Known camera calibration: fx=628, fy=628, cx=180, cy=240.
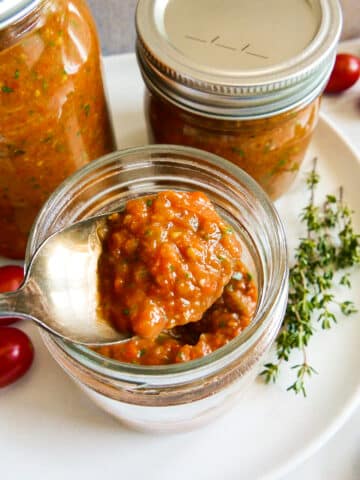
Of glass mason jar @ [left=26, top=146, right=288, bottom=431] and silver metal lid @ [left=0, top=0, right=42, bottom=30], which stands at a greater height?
silver metal lid @ [left=0, top=0, right=42, bottom=30]

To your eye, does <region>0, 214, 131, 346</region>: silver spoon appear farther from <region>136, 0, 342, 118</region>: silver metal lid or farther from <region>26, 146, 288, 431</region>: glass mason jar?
<region>136, 0, 342, 118</region>: silver metal lid

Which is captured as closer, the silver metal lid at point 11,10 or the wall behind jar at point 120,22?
the silver metal lid at point 11,10

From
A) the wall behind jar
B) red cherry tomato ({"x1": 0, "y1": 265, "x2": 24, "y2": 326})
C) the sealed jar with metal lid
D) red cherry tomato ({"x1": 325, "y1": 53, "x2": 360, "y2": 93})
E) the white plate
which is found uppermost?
the sealed jar with metal lid

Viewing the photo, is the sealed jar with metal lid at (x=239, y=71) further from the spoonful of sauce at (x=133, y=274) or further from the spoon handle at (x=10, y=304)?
the spoon handle at (x=10, y=304)

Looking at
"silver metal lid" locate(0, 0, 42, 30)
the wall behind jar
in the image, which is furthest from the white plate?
the wall behind jar

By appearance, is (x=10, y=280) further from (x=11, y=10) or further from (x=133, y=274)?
(x=11, y=10)

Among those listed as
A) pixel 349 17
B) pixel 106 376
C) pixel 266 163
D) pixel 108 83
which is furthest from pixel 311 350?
pixel 349 17

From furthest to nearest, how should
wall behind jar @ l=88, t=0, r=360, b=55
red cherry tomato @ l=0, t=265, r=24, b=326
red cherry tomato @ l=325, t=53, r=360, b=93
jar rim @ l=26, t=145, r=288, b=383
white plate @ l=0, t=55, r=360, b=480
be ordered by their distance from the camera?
wall behind jar @ l=88, t=0, r=360, b=55
red cherry tomato @ l=325, t=53, r=360, b=93
red cherry tomato @ l=0, t=265, r=24, b=326
white plate @ l=0, t=55, r=360, b=480
jar rim @ l=26, t=145, r=288, b=383

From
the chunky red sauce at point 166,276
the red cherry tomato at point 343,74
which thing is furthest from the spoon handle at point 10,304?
the red cherry tomato at point 343,74
